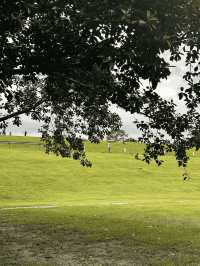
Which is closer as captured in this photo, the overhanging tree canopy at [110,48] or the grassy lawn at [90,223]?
the overhanging tree canopy at [110,48]

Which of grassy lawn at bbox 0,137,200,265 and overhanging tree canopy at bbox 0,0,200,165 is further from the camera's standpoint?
grassy lawn at bbox 0,137,200,265

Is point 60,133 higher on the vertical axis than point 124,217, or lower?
higher

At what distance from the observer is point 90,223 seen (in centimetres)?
2770

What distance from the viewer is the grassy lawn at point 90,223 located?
1892 centimetres

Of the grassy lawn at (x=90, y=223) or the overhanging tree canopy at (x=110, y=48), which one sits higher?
the overhanging tree canopy at (x=110, y=48)

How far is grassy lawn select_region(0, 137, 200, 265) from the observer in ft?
62.1

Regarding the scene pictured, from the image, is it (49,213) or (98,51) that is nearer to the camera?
(98,51)

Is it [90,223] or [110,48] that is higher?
[110,48]

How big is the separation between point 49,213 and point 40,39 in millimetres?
17263

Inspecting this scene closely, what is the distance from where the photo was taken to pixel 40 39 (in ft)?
59.7

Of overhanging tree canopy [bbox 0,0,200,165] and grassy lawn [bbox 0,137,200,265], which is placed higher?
overhanging tree canopy [bbox 0,0,200,165]

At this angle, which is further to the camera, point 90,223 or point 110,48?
point 90,223

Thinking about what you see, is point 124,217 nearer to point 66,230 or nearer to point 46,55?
point 66,230

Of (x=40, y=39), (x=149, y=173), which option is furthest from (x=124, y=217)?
(x=149, y=173)
